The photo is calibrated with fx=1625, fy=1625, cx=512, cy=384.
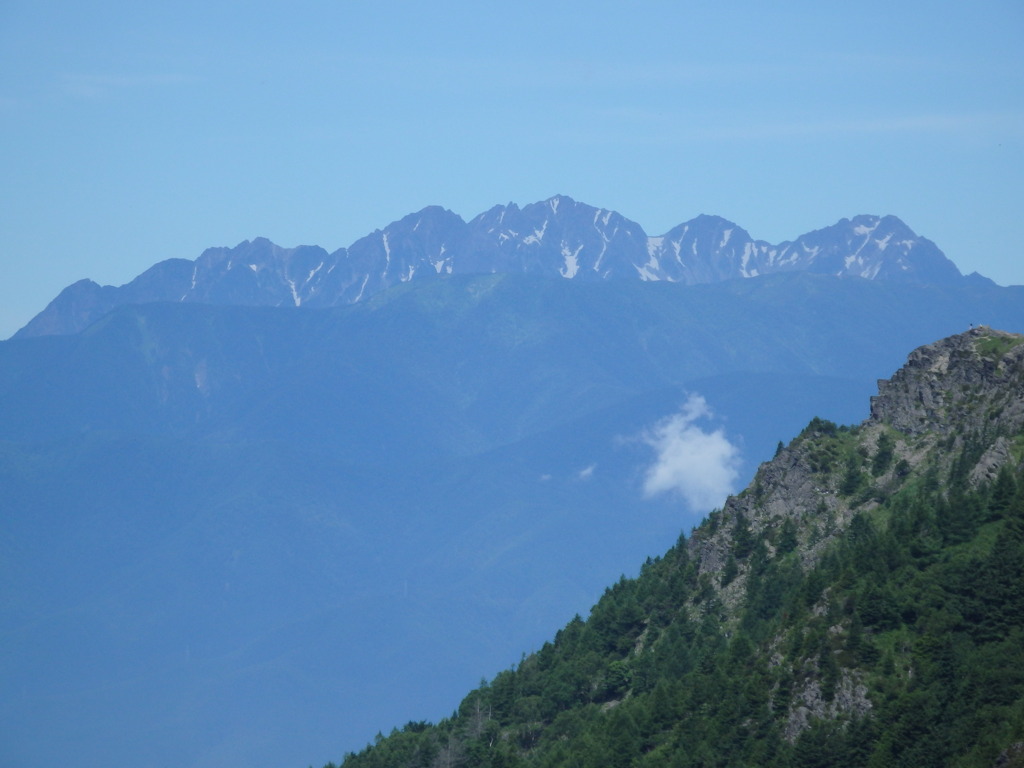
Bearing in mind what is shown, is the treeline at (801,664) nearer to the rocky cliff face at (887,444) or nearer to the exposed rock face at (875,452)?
the exposed rock face at (875,452)

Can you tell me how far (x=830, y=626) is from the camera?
3593 inches

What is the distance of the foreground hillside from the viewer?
273ft

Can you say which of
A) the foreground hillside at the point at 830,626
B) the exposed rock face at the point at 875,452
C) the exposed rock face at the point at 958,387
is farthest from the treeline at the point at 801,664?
the exposed rock face at the point at 958,387

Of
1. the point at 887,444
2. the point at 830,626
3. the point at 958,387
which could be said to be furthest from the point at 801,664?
the point at 958,387

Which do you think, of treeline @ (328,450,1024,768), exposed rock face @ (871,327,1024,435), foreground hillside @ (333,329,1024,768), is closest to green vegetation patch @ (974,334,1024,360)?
exposed rock face @ (871,327,1024,435)

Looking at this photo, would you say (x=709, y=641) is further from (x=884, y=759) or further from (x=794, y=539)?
(x=884, y=759)

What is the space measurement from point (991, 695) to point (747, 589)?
33.4 m

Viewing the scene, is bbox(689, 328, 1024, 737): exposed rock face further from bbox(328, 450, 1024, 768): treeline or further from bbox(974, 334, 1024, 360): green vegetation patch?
bbox(328, 450, 1024, 768): treeline

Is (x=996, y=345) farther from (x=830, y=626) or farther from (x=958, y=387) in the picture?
(x=830, y=626)

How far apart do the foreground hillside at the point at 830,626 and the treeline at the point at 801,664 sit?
0.14 meters

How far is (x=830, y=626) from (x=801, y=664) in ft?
9.21

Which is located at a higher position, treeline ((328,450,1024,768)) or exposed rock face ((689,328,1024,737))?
exposed rock face ((689,328,1024,737))

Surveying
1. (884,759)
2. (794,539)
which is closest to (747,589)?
(794,539)

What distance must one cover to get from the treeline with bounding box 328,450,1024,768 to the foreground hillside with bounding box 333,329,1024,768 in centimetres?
14
